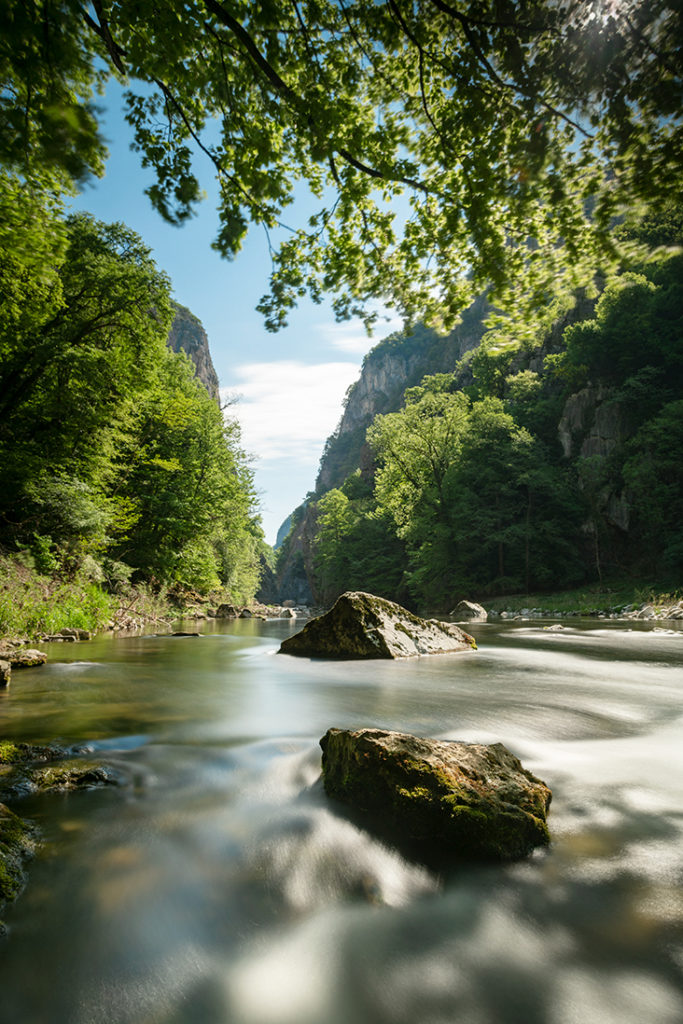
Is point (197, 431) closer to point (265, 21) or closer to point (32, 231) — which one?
point (32, 231)

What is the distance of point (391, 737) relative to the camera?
2.95m

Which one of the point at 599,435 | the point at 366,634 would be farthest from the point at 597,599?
the point at 366,634

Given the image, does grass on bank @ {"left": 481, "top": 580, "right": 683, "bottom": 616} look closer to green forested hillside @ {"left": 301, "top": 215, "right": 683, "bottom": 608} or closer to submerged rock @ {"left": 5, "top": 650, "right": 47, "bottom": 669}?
green forested hillside @ {"left": 301, "top": 215, "right": 683, "bottom": 608}

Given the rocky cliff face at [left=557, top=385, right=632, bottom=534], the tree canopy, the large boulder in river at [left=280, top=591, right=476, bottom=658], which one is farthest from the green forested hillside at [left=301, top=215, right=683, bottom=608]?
the tree canopy

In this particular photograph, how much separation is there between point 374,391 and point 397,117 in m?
138

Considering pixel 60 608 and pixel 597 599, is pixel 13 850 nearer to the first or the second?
pixel 60 608

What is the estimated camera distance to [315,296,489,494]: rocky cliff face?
406 feet

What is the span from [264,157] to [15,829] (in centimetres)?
611

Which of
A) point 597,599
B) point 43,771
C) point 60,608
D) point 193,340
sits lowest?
point 43,771

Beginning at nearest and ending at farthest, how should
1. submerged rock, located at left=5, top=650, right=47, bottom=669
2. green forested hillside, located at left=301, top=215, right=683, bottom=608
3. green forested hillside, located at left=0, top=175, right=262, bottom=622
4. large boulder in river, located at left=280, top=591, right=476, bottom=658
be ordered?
submerged rock, located at left=5, top=650, right=47, bottom=669
large boulder in river, located at left=280, top=591, right=476, bottom=658
green forested hillside, located at left=0, top=175, right=262, bottom=622
green forested hillside, located at left=301, top=215, right=683, bottom=608

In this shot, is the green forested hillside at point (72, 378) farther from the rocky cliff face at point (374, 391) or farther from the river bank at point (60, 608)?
the rocky cliff face at point (374, 391)

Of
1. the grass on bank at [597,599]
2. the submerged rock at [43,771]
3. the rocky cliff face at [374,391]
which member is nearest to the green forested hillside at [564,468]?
the grass on bank at [597,599]

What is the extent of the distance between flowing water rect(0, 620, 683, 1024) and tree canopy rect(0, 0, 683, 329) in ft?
14.0

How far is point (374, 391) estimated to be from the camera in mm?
139250
